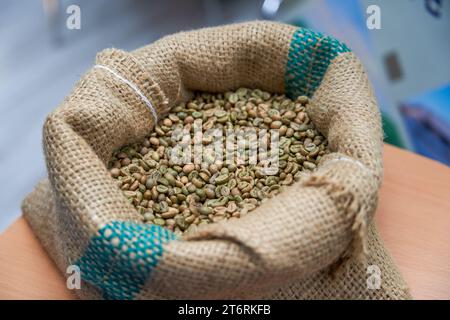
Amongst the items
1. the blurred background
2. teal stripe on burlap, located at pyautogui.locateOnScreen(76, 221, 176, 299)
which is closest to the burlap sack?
teal stripe on burlap, located at pyautogui.locateOnScreen(76, 221, 176, 299)

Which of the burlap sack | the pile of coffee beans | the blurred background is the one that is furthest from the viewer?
the blurred background

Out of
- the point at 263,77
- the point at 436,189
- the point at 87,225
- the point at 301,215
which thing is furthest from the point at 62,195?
the point at 436,189

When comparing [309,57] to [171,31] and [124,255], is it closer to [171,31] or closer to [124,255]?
[124,255]

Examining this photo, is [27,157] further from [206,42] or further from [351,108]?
[351,108]

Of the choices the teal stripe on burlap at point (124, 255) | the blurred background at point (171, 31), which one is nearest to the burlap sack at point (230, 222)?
the teal stripe on burlap at point (124, 255)

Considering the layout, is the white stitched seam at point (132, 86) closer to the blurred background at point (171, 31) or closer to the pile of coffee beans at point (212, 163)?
the pile of coffee beans at point (212, 163)

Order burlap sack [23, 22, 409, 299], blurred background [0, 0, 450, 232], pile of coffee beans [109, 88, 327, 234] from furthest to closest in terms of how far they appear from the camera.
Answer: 1. blurred background [0, 0, 450, 232]
2. pile of coffee beans [109, 88, 327, 234]
3. burlap sack [23, 22, 409, 299]

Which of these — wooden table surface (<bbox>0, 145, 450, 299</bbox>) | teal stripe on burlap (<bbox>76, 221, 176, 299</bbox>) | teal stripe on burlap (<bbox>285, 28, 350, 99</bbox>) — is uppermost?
teal stripe on burlap (<bbox>285, 28, 350, 99</bbox>)

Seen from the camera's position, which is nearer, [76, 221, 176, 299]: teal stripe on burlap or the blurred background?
[76, 221, 176, 299]: teal stripe on burlap

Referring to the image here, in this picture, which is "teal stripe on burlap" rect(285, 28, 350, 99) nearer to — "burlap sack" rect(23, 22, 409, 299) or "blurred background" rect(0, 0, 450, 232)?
"burlap sack" rect(23, 22, 409, 299)
